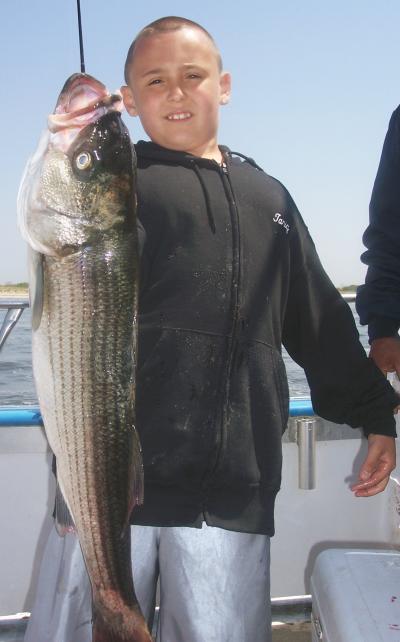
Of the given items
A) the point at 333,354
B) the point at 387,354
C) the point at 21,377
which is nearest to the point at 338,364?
the point at 333,354

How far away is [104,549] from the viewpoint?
2.14 metres

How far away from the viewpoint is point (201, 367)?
2.34m

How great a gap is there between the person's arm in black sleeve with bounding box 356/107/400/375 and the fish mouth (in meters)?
1.62

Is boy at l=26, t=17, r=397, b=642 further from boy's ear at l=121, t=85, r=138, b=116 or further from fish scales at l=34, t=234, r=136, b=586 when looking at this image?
fish scales at l=34, t=234, r=136, b=586

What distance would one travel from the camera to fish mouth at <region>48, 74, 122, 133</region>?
204 cm

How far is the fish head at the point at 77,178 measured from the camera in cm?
207

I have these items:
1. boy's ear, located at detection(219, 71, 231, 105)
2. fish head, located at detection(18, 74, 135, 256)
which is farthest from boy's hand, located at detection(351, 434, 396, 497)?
boy's ear, located at detection(219, 71, 231, 105)

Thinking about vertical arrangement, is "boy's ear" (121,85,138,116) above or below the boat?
above

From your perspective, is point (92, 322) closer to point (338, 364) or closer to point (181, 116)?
point (181, 116)

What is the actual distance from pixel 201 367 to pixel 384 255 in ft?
4.35

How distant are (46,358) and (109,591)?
0.76 metres

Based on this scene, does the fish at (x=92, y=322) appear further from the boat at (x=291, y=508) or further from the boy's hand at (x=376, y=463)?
the boat at (x=291, y=508)

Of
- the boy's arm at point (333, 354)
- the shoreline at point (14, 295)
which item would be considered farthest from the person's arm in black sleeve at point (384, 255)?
the shoreline at point (14, 295)

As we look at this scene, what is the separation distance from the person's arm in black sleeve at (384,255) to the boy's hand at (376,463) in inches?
17.6
